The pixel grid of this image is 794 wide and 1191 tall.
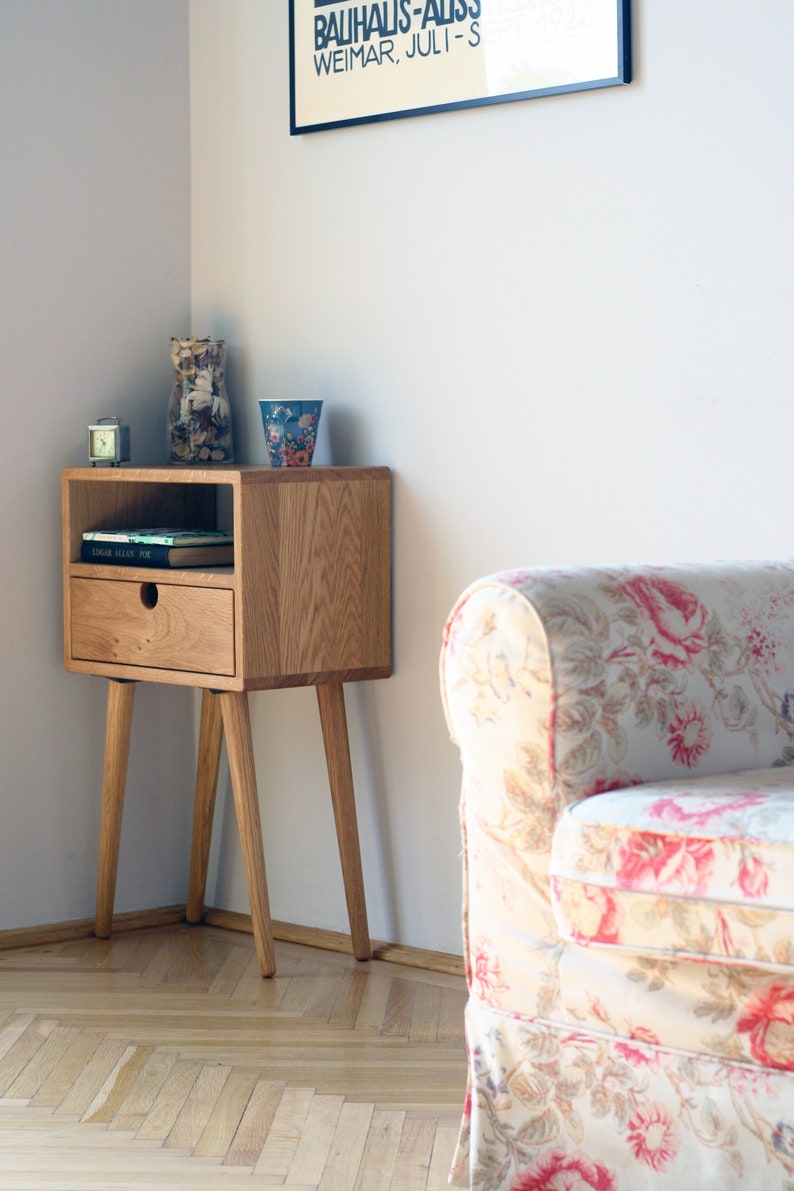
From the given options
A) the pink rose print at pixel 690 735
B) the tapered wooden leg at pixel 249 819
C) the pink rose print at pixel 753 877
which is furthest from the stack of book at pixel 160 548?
the pink rose print at pixel 753 877

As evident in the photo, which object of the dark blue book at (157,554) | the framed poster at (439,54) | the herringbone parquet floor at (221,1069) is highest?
the framed poster at (439,54)

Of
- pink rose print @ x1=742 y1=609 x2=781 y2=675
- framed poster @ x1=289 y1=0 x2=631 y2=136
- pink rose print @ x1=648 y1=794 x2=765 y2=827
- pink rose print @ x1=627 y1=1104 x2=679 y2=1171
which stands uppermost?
framed poster @ x1=289 y1=0 x2=631 y2=136

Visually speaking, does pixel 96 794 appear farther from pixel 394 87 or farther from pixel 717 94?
pixel 717 94

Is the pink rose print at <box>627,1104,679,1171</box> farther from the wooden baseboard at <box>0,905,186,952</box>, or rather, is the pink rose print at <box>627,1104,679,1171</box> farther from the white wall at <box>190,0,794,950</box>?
the wooden baseboard at <box>0,905,186,952</box>

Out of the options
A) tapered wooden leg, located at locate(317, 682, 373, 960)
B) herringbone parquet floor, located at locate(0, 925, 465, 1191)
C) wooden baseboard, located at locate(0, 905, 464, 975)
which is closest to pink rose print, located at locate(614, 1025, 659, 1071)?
herringbone parquet floor, located at locate(0, 925, 465, 1191)

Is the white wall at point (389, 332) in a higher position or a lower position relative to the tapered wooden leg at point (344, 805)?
higher

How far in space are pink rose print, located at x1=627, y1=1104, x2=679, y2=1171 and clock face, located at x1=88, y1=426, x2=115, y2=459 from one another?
1.47m

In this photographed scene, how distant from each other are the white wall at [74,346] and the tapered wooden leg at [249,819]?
394 mm

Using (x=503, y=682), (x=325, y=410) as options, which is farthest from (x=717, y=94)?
(x=503, y=682)

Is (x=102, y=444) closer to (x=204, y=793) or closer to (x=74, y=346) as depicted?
(x=74, y=346)

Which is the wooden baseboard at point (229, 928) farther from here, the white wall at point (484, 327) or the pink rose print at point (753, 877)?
the pink rose print at point (753, 877)

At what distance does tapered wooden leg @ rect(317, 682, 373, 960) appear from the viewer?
7.82ft

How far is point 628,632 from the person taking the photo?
1460 millimetres

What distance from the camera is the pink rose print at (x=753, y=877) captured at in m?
1.25
